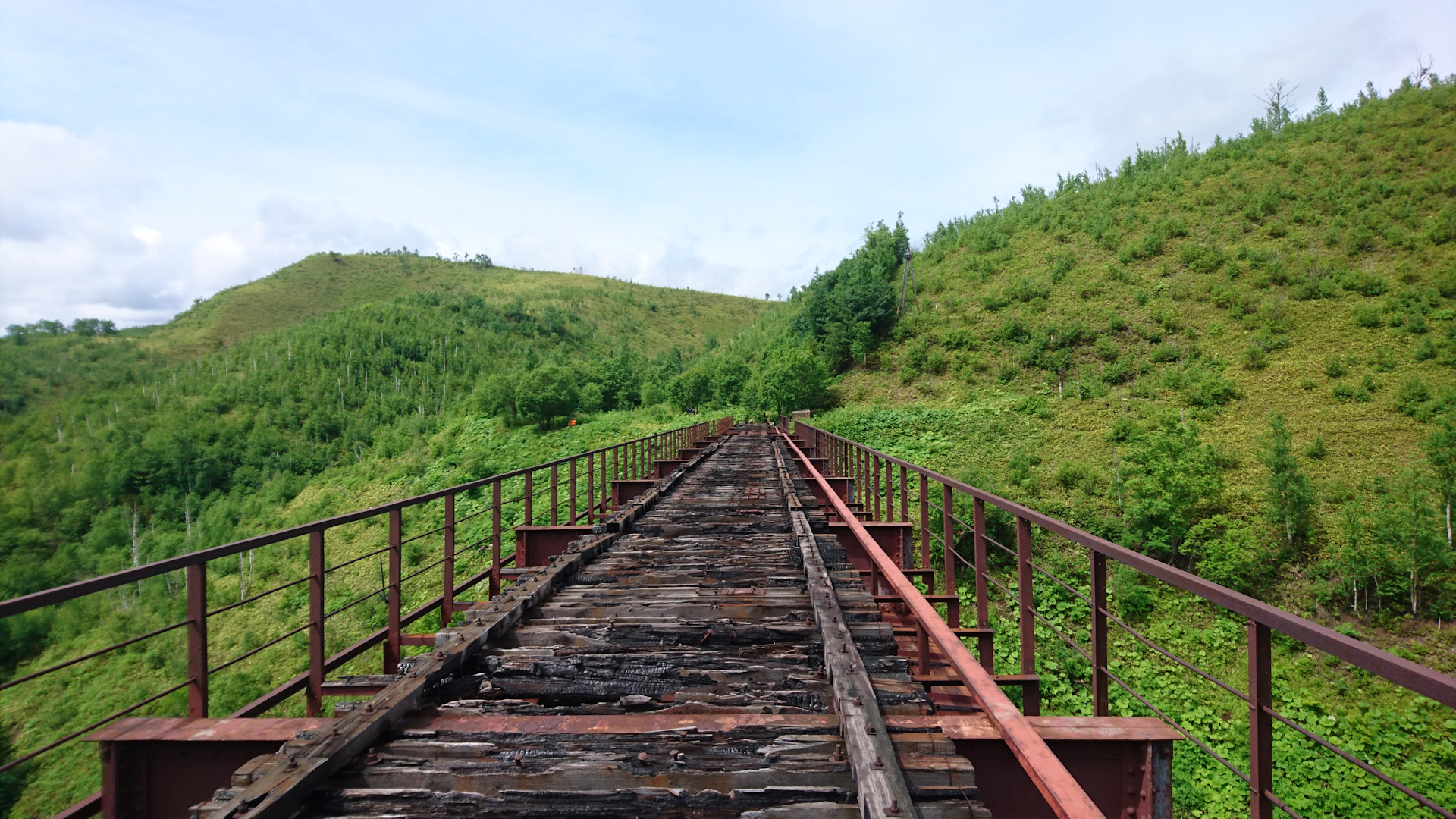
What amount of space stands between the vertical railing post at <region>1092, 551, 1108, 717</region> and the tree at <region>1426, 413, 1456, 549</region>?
780 inches

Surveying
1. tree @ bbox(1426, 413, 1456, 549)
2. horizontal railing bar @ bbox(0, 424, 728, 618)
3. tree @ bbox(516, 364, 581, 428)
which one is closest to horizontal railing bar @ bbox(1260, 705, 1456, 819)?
horizontal railing bar @ bbox(0, 424, 728, 618)

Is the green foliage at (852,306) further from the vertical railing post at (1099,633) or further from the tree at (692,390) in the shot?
the vertical railing post at (1099,633)

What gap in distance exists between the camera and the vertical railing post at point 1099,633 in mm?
2709

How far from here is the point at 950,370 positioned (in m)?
39.1

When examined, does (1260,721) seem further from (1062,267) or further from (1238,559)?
(1062,267)

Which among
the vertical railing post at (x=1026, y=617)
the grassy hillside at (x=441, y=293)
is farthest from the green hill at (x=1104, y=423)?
the grassy hillside at (x=441, y=293)

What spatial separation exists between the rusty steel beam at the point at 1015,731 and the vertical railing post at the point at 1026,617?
75cm

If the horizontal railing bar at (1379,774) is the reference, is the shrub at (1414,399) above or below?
above

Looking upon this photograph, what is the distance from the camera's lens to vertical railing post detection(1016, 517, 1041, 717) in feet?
11.3

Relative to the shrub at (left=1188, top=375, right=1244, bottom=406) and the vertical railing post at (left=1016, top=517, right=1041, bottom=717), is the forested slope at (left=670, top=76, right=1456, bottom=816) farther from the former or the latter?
the vertical railing post at (left=1016, top=517, right=1041, bottom=717)

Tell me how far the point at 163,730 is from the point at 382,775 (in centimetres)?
121

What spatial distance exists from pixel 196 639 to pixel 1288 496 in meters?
21.8

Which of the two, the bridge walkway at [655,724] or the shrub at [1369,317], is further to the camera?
the shrub at [1369,317]

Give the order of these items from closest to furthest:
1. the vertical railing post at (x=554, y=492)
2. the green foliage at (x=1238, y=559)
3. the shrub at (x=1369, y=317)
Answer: the vertical railing post at (x=554, y=492)
the green foliage at (x=1238, y=559)
the shrub at (x=1369, y=317)
